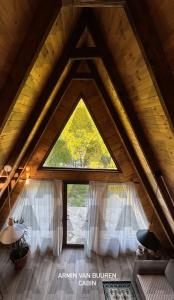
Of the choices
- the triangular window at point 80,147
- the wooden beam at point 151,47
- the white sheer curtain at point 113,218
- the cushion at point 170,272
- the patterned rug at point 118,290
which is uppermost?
the wooden beam at point 151,47

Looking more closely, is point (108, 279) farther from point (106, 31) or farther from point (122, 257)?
point (106, 31)

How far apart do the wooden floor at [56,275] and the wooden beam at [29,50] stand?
3903 mm

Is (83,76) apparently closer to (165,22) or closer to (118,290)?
(165,22)

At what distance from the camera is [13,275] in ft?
13.9

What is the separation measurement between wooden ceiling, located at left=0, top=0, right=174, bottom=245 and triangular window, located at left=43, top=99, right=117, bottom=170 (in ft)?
3.54

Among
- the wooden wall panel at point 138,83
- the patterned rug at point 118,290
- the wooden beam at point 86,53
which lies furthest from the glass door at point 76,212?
the wooden beam at point 86,53

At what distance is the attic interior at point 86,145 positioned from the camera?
1456mm

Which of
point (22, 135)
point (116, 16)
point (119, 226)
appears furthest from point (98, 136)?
point (116, 16)

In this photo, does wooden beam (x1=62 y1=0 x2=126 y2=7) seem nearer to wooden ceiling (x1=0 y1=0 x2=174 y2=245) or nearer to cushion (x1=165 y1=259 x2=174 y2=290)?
wooden ceiling (x1=0 y1=0 x2=174 y2=245)

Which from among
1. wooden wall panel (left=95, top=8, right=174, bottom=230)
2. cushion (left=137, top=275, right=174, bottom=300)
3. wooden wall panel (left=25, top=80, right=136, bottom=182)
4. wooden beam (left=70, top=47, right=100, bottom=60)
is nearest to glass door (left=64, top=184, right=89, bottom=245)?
wooden wall panel (left=25, top=80, right=136, bottom=182)

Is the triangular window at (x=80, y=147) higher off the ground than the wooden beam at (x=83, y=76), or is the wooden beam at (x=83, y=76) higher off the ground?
the wooden beam at (x=83, y=76)

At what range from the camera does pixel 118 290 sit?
155 inches

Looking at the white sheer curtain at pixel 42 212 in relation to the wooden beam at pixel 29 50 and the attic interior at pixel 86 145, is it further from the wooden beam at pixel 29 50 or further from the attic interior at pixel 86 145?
the wooden beam at pixel 29 50

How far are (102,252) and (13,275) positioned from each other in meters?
2.18
